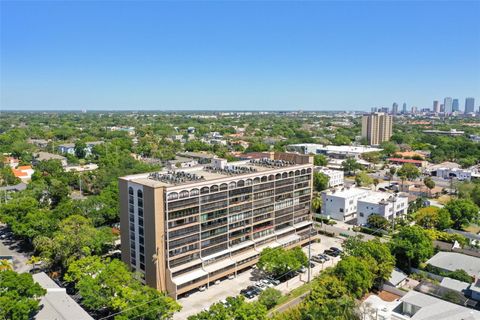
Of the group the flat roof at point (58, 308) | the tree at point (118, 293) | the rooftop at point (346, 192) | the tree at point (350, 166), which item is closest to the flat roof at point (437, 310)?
the tree at point (118, 293)

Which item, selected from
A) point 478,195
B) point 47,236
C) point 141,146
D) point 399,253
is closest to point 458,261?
point 399,253

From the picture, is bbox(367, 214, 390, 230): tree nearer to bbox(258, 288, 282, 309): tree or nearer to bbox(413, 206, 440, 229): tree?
bbox(413, 206, 440, 229): tree

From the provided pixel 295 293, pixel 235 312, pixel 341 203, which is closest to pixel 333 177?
pixel 341 203

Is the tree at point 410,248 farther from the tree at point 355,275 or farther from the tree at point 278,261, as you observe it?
the tree at point 278,261

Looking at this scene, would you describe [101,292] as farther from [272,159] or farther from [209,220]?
[272,159]

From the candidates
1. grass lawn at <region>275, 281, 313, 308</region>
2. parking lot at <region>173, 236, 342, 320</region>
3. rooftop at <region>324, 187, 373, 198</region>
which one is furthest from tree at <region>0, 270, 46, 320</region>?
rooftop at <region>324, 187, 373, 198</region>
